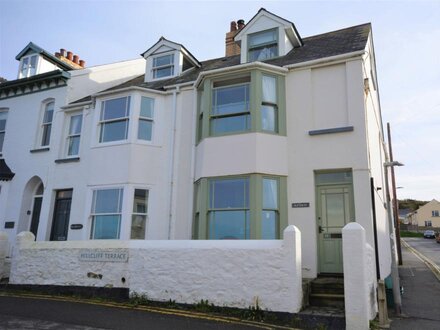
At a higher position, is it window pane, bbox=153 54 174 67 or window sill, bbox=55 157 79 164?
window pane, bbox=153 54 174 67

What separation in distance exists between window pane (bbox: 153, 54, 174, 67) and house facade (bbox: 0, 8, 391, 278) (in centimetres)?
5

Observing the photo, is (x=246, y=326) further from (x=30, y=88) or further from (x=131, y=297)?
(x=30, y=88)

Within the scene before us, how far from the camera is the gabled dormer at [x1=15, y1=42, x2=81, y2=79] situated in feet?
56.2

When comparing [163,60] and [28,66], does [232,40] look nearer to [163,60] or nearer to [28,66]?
[163,60]

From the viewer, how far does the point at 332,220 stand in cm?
1048

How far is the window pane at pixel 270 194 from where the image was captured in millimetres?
10594

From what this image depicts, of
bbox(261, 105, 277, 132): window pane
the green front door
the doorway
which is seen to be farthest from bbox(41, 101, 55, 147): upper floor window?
the green front door

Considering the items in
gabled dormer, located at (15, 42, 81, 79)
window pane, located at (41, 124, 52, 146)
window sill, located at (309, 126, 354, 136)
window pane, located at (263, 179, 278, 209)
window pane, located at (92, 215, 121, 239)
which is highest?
gabled dormer, located at (15, 42, 81, 79)

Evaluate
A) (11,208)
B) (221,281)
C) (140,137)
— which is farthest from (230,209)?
(11,208)

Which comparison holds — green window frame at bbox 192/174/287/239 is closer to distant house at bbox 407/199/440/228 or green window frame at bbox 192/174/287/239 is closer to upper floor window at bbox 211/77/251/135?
upper floor window at bbox 211/77/251/135

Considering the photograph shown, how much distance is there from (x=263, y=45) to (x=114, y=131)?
6269 millimetres

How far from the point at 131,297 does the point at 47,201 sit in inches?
261

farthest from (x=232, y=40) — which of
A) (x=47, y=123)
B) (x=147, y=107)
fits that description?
(x=47, y=123)

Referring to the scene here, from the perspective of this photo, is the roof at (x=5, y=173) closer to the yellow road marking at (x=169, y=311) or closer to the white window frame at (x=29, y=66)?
the white window frame at (x=29, y=66)
